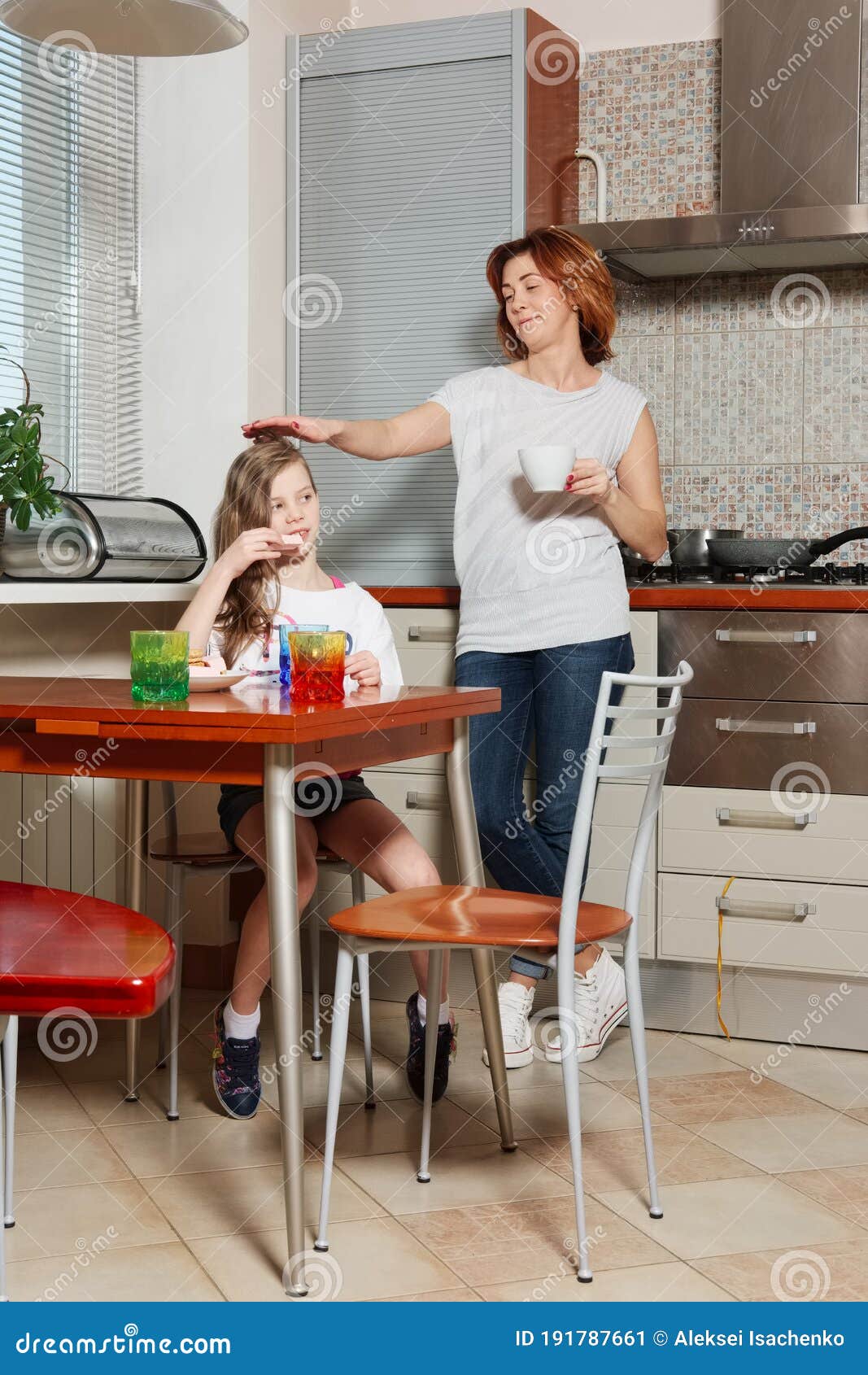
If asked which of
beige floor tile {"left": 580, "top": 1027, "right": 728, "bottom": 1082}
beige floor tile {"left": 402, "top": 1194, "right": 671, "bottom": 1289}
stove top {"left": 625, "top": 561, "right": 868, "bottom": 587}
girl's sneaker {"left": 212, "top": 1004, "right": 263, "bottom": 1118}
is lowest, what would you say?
beige floor tile {"left": 580, "top": 1027, "right": 728, "bottom": 1082}

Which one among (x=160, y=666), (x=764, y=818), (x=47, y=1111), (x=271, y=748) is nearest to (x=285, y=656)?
(x=160, y=666)

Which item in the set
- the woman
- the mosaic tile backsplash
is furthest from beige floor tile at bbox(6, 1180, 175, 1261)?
the mosaic tile backsplash

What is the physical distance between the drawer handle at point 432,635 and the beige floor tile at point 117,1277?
144 centimetres

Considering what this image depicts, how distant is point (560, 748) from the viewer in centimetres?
269

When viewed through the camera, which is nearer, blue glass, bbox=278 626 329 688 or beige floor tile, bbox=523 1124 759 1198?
blue glass, bbox=278 626 329 688

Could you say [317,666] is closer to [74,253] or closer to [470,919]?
[470,919]

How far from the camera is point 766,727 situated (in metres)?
2.77

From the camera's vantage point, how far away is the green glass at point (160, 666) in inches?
74.5

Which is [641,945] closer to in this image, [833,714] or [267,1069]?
[833,714]

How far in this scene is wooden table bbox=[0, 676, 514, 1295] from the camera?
5.63 feet

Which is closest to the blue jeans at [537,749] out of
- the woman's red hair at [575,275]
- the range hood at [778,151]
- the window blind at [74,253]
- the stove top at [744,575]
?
the stove top at [744,575]

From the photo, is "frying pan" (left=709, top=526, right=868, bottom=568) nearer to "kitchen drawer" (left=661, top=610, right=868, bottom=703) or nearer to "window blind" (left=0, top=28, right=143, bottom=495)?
"kitchen drawer" (left=661, top=610, right=868, bottom=703)

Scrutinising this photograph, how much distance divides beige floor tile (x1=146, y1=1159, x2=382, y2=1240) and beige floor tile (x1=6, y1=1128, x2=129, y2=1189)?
9 cm
